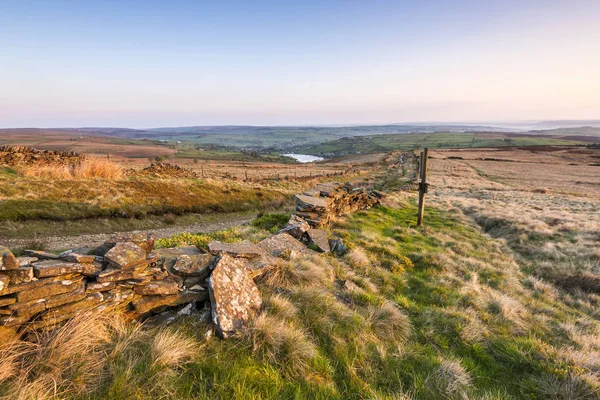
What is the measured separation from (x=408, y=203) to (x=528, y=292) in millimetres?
12849

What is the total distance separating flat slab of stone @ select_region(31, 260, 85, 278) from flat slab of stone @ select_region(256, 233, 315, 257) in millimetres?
4194

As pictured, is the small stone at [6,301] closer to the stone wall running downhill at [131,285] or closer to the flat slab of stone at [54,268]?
the stone wall running downhill at [131,285]

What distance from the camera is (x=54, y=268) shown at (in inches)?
154

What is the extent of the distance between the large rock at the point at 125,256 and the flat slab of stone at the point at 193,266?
615mm

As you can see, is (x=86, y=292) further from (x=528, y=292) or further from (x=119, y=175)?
(x=119, y=175)

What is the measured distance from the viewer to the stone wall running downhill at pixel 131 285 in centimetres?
372

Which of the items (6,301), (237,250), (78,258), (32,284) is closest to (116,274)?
(78,258)

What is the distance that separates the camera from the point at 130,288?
4.62 m

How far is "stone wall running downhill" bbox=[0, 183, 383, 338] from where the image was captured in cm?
372

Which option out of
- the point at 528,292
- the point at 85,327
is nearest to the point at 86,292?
the point at 85,327

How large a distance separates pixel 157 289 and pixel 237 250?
208 centimetres

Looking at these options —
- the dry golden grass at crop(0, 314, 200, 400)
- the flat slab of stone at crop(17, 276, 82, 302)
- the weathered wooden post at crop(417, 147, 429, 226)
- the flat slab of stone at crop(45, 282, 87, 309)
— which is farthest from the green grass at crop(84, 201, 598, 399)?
the weathered wooden post at crop(417, 147, 429, 226)

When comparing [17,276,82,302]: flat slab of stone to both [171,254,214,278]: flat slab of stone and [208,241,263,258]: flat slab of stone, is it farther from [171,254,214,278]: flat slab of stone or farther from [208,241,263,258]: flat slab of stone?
[208,241,263,258]: flat slab of stone

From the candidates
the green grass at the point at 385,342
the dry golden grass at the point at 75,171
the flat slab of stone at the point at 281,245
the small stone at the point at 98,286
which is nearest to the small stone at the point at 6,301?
Answer: the small stone at the point at 98,286
